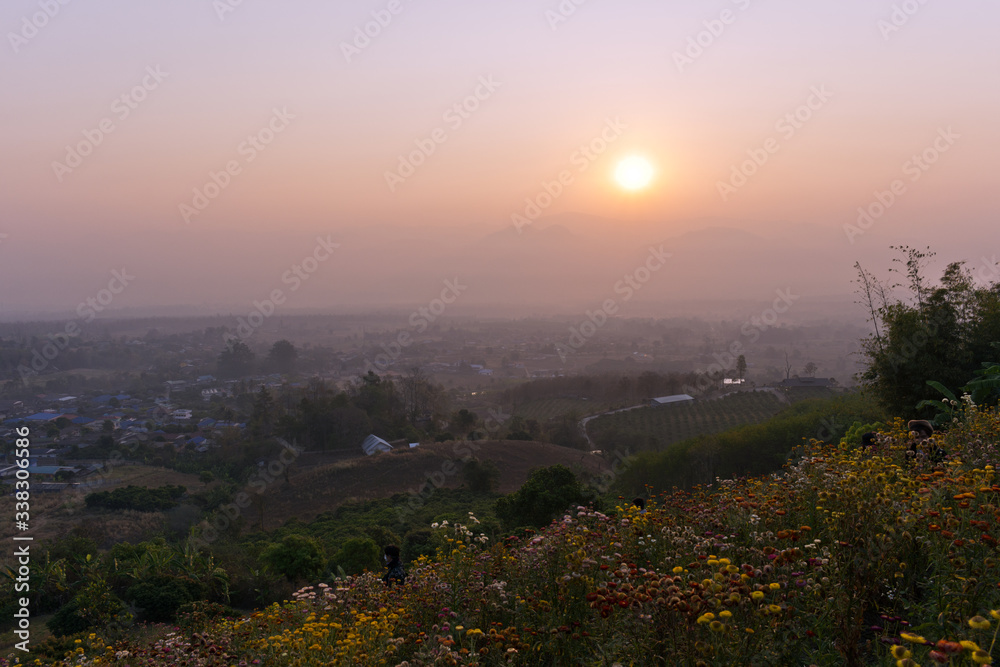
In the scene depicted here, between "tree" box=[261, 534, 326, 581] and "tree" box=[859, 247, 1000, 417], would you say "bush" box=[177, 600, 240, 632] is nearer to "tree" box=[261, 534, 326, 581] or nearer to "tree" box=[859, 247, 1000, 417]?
"tree" box=[261, 534, 326, 581]

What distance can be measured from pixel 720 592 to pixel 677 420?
43336 mm

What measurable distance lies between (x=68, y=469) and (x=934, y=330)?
157 ft

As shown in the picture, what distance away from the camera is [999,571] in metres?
3.05

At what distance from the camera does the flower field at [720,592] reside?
295 cm

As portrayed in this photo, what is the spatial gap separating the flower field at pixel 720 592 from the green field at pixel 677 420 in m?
32.2

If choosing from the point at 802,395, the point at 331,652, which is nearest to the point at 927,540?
the point at 331,652

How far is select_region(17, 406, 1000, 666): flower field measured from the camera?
2.95 meters

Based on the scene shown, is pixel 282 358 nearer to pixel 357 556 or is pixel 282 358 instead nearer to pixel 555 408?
pixel 555 408

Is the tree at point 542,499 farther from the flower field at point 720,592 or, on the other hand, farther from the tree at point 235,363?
the tree at point 235,363

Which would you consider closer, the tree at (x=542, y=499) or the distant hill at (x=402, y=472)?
the tree at (x=542, y=499)

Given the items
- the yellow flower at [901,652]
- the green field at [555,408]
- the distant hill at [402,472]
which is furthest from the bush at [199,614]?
the green field at [555,408]

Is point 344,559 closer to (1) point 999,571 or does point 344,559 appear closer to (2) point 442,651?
(2) point 442,651

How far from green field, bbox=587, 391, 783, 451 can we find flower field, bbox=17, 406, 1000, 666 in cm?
3217

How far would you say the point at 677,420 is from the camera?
44.1m
